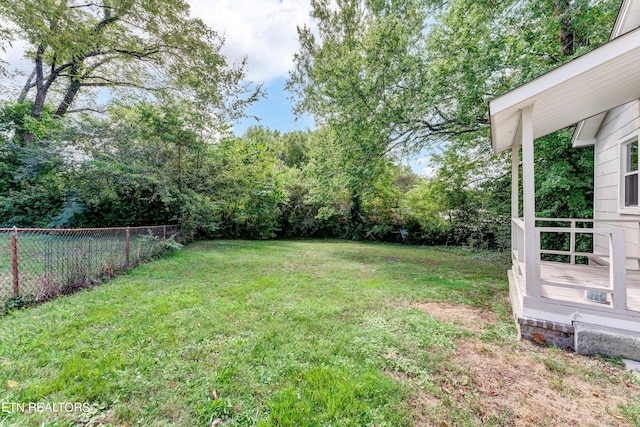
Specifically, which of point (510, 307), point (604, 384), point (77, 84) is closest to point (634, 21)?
point (510, 307)

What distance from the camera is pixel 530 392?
7.04ft

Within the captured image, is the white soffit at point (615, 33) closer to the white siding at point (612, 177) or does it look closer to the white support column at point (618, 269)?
the white siding at point (612, 177)

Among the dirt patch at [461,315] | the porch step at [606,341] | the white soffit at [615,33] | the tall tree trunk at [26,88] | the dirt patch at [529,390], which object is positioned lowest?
the dirt patch at [529,390]

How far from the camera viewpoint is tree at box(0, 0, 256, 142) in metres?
9.48

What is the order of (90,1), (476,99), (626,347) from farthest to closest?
(90,1)
(476,99)
(626,347)

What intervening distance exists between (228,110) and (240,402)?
37.7ft

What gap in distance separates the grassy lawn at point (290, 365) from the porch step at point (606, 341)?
138mm

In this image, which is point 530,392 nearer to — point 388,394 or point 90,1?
point 388,394

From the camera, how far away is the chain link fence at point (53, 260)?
3594 mm

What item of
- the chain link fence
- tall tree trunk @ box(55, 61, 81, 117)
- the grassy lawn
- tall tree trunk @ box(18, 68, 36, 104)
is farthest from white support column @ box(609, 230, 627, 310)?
tall tree trunk @ box(18, 68, 36, 104)

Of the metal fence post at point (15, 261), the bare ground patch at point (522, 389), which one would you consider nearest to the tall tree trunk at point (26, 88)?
the metal fence post at point (15, 261)

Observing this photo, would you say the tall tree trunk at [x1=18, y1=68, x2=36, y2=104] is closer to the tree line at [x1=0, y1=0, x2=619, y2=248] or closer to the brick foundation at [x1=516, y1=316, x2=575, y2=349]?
the tree line at [x1=0, y1=0, x2=619, y2=248]

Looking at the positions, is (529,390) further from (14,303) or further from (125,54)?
(125,54)

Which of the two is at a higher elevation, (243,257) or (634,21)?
(634,21)
